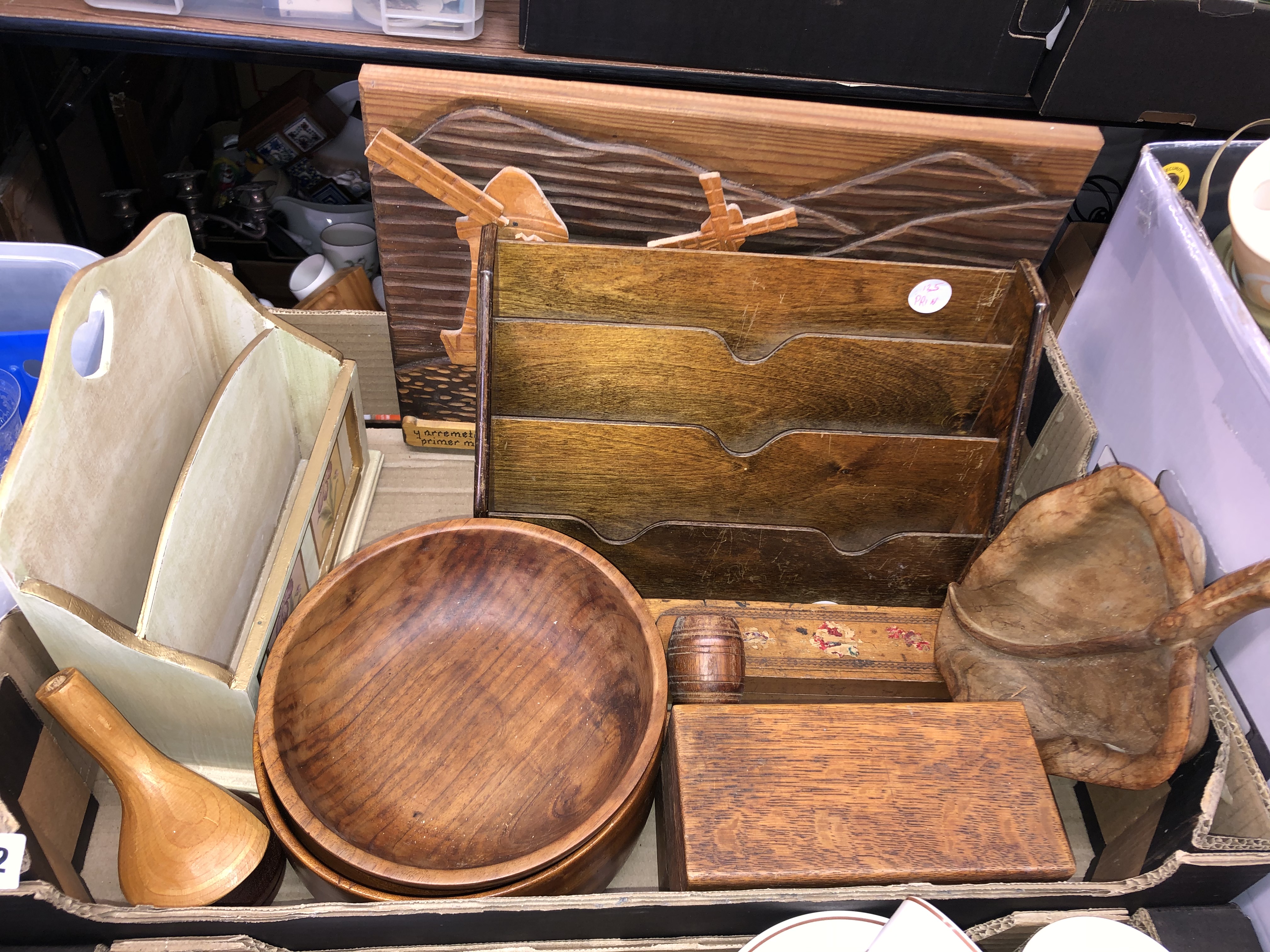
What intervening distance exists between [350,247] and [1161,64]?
1.03 metres

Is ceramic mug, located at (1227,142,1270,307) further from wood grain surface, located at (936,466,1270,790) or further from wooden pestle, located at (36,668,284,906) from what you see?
wooden pestle, located at (36,668,284,906)

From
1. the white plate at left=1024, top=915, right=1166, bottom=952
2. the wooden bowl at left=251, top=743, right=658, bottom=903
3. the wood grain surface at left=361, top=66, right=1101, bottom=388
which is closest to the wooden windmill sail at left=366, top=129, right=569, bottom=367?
the wood grain surface at left=361, top=66, right=1101, bottom=388

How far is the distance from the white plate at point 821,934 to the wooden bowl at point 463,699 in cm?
15

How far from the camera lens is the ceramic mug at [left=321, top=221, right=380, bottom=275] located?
4.36 feet

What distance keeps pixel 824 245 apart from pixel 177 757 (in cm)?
86

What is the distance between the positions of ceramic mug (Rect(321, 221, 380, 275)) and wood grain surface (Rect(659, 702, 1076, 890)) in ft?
2.79

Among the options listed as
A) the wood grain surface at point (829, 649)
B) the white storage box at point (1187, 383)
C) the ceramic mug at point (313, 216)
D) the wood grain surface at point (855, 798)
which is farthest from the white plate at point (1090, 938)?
the ceramic mug at point (313, 216)

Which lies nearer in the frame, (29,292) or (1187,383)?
(1187,383)

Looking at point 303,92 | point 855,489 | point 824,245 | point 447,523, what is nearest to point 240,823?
point 447,523

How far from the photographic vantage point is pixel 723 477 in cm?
95

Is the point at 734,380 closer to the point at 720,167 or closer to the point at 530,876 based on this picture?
Result: the point at 720,167

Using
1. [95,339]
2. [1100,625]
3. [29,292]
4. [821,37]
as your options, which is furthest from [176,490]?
[1100,625]

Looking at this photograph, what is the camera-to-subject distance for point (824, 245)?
3.43 ft

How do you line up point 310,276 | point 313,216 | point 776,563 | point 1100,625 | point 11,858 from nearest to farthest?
point 11,858, point 1100,625, point 776,563, point 310,276, point 313,216
